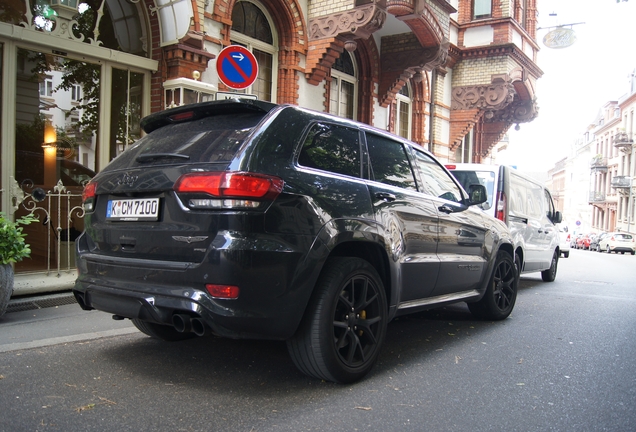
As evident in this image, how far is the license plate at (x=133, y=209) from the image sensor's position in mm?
3346

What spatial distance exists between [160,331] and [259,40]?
8.18 metres

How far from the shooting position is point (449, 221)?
496 centimetres

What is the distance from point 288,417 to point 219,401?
46cm

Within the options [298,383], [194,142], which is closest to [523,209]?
[298,383]

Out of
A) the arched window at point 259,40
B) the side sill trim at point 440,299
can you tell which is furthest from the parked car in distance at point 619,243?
the side sill trim at point 440,299

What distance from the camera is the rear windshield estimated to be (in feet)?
10.9

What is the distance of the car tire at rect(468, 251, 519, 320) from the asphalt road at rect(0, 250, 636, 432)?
34 centimetres

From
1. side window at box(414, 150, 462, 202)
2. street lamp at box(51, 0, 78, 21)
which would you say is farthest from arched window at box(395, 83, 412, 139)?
side window at box(414, 150, 462, 202)

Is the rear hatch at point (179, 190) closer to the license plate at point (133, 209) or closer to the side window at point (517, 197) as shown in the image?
the license plate at point (133, 209)

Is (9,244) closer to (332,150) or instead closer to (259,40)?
(332,150)

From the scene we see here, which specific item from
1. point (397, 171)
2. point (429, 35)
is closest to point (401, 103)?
point (429, 35)

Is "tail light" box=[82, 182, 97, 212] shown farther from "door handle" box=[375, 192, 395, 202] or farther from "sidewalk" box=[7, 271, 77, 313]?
"sidewalk" box=[7, 271, 77, 313]

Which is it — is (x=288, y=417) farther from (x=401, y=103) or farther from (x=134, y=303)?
(x=401, y=103)

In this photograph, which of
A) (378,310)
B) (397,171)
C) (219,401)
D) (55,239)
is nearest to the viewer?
(219,401)
